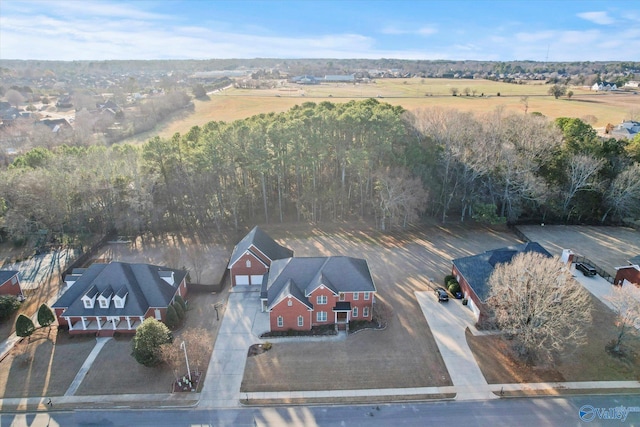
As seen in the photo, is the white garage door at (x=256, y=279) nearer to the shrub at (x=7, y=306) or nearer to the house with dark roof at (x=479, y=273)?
the house with dark roof at (x=479, y=273)

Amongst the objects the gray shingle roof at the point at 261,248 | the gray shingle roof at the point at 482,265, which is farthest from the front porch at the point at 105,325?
the gray shingle roof at the point at 482,265

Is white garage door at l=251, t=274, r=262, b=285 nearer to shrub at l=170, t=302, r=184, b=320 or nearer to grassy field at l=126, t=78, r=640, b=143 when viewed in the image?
shrub at l=170, t=302, r=184, b=320

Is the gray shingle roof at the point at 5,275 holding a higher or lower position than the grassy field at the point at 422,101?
lower

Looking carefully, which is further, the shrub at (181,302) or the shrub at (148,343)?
the shrub at (181,302)

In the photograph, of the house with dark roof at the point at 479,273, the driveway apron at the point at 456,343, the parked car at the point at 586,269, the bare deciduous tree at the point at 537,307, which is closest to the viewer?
the driveway apron at the point at 456,343

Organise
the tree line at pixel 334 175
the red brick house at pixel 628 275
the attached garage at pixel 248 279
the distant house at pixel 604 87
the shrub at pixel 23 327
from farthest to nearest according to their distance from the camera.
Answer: the distant house at pixel 604 87 < the tree line at pixel 334 175 < the attached garage at pixel 248 279 < the red brick house at pixel 628 275 < the shrub at pixel 23 327

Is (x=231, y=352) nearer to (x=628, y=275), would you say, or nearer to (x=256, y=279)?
(x=256, y=279)

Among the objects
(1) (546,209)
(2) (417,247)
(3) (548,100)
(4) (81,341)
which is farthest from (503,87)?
(4) (81,341)

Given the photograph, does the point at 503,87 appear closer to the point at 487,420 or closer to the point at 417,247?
the point at 417,247

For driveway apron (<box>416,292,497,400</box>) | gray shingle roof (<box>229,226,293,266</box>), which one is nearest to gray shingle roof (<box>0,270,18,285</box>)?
gray shingle roof (<box>229,226,293,266</box>)
